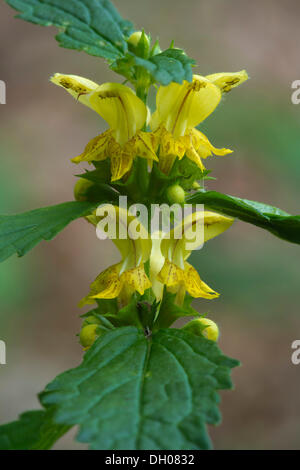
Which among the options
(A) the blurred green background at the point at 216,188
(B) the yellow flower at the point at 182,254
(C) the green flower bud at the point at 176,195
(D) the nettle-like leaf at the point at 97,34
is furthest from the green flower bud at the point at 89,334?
(A) the blurred green background at the point at 216,188

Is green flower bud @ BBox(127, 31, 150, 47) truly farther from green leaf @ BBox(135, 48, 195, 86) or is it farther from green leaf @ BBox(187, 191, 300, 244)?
green leaf @ BBox(187, 191, 300, 244)

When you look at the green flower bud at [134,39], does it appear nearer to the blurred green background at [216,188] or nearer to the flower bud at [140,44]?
the flower bud at [140,44]

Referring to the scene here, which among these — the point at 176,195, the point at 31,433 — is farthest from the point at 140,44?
the point at 31,433

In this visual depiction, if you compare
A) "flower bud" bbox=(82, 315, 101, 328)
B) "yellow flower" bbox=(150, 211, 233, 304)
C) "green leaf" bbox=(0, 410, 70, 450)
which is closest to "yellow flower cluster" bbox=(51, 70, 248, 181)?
"yellow flower" bbox=(150, 211, 233, 304)

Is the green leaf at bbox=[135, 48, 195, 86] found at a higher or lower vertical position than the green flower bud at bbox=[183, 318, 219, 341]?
higher

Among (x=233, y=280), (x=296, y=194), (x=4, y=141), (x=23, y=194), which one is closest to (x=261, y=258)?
(x=233, y=280)

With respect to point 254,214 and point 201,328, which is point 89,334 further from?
point 254,214
